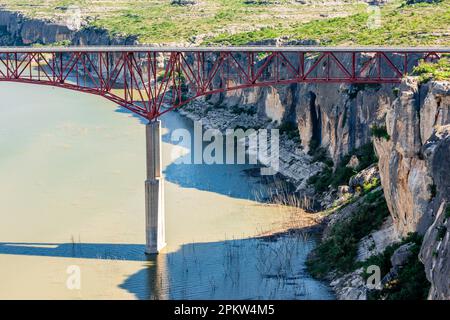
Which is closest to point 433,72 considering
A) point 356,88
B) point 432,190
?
point 432,190

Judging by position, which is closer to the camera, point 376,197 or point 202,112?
point 376,197

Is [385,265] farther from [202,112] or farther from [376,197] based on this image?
[202,112]

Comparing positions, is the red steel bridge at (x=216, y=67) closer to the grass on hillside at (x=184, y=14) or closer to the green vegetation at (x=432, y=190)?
the green vegetation at (x=432, y=190)

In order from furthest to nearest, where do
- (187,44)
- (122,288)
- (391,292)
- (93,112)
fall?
(187,44) < (93,112) < (122,288) < (391,292)

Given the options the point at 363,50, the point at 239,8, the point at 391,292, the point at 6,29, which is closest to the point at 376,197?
the point at 363,50

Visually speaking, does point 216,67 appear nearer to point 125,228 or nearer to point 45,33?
point 125,228
